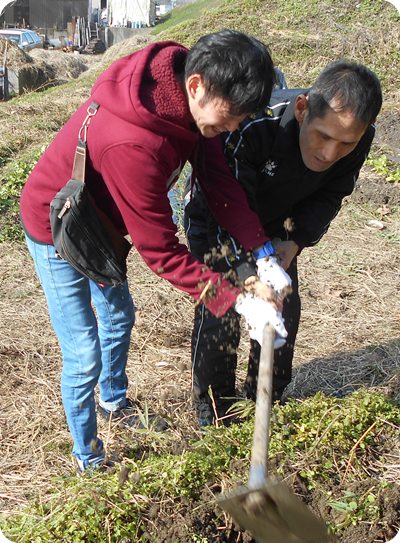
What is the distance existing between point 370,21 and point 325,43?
1352 millimetres

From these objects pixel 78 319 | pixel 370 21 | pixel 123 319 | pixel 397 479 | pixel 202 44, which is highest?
pixel 370 21

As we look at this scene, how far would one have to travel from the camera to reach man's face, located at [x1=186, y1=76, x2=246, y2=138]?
168cm

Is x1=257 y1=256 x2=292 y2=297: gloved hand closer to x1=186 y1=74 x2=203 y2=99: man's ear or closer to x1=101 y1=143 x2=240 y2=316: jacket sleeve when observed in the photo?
x1=101 y1=143 x2=240 y2=316: jacket sleeve

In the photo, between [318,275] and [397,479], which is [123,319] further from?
[318,275]

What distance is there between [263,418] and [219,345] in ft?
2.82

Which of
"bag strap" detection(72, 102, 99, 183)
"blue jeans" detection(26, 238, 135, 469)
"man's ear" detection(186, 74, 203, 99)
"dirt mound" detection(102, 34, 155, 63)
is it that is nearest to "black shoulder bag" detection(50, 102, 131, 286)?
"bag strap" detection(72, 102, 99, 183)

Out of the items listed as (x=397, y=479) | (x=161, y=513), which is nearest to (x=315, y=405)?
(x=397, y=479)

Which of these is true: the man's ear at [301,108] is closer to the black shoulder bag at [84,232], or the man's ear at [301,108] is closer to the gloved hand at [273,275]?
the gloved hand at [273,275]

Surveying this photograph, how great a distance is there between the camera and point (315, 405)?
2.37m

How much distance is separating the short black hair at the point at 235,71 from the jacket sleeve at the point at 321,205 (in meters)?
0.94

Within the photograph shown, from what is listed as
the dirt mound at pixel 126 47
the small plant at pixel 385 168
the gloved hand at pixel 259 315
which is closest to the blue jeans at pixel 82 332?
the gloved hand at pixel 259 315

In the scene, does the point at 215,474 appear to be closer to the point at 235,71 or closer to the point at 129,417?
the point at 129,417

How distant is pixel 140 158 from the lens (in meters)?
1.69

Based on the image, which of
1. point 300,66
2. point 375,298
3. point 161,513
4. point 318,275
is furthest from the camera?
point 300,66
